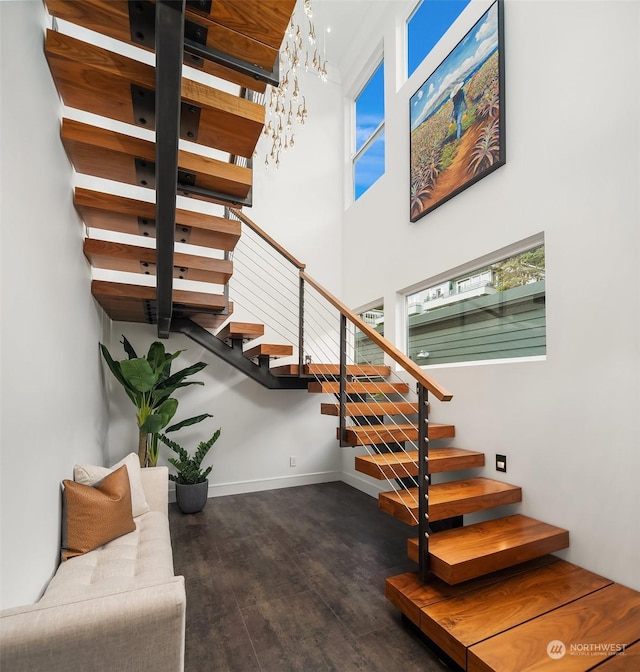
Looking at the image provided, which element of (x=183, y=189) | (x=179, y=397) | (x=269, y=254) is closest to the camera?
(x=183, y=189)

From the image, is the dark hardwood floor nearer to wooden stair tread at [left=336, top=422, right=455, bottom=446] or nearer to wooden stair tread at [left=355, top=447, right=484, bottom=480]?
wooden stair tread at [left=355, top=447, right=484, bottom=480]

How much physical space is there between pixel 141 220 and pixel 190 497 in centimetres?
259

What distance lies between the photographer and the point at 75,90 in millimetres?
1730

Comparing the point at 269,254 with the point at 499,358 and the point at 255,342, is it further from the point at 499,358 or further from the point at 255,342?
the point at 499,358

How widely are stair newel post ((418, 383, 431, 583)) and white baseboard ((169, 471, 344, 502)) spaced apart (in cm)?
274

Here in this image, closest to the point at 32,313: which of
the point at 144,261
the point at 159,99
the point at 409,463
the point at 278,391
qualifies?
the point at 159,99

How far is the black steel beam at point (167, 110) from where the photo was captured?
1.16m

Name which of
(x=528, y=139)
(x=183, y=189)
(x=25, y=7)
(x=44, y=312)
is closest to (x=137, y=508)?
(x=44, y=312)

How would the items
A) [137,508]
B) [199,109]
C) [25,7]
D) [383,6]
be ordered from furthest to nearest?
1. [383,6]
2. [137,508]
3. [199,109]
4. [25,7]

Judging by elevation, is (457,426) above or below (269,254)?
below

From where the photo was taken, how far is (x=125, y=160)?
6.71 feet

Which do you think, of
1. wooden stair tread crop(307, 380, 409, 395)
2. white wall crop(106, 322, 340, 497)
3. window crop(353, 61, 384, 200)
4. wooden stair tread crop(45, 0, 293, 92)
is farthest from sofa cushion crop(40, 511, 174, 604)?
window crop(353, 61, 384, 200)

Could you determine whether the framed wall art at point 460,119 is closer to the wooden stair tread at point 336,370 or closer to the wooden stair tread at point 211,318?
the wooden stair tread at point 336,370

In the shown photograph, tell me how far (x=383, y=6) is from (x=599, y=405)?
5.03m
